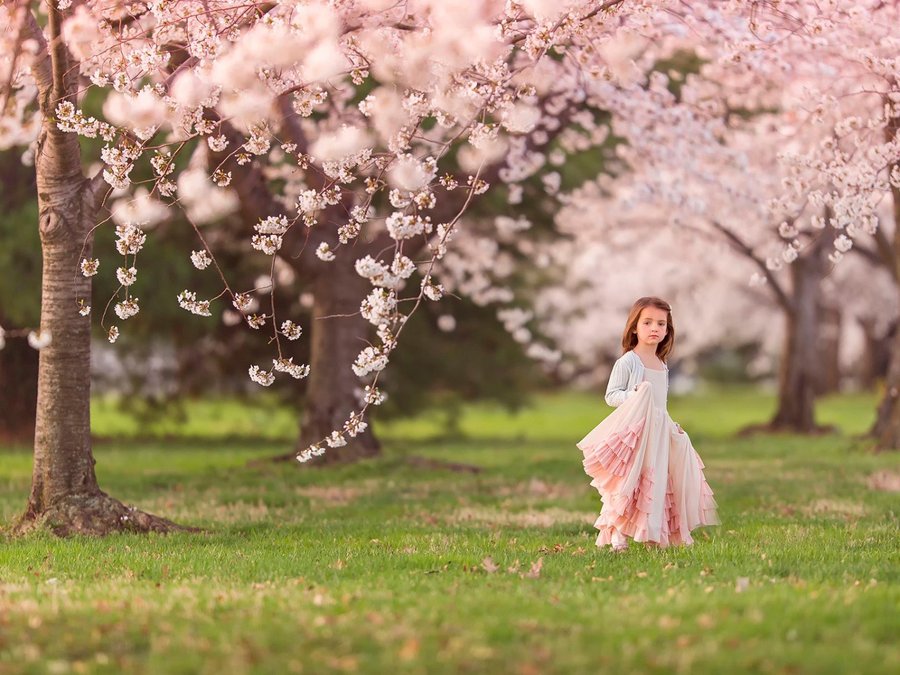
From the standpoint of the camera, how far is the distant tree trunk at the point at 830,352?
46750mm

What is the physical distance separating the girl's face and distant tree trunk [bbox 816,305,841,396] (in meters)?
38.1

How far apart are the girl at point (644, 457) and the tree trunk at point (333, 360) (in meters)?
8.25

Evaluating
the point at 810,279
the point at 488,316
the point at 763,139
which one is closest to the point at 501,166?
the point at 763,139

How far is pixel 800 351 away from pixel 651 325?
17.8 metres

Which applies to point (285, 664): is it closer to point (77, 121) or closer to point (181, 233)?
point (77, 121)

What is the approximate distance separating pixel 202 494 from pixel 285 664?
28.8 feet

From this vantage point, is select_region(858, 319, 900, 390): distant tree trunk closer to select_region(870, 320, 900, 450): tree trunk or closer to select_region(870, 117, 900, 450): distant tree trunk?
select_region(870, 320, 900, 450): tree trunk

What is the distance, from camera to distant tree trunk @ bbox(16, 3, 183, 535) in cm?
A: 1007

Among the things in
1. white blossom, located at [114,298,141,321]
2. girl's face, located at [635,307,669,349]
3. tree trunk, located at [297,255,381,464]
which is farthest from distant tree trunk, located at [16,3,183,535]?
tree trunk, located at [297,255,381,464]

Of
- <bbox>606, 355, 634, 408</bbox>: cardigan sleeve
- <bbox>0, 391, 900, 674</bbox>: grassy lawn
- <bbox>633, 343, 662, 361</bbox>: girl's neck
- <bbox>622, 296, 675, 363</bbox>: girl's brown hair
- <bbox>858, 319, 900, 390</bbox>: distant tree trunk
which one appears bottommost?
<bbox>0, 391, 900, 674</bbox>: grassy lawn

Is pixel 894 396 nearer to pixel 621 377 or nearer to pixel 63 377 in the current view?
pixel 621 377

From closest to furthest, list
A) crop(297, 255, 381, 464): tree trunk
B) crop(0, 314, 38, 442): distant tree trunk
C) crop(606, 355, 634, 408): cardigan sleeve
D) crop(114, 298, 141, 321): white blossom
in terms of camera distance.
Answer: crop(606, 355, 634, 408): cardigan sleeve < crop(114, 298, 141, 321): white blossom < crop(297, 255, 381, 464): tree trunk < crop(0, 314, 38, 442): distant tree trunk

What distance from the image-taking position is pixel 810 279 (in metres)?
25.7

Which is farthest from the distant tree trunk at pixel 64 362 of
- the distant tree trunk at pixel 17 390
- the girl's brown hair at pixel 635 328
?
the distant tree trunk at pixel 17 390
